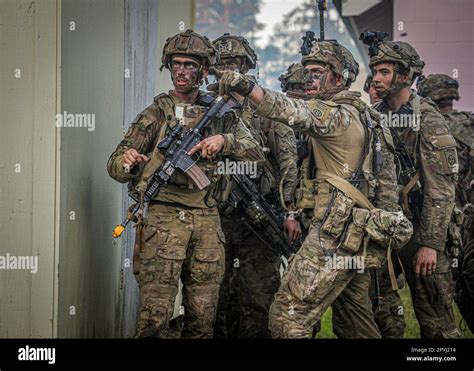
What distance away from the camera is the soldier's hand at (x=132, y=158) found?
5680mm

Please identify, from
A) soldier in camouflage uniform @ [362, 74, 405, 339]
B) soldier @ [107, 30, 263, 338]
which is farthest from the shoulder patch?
soldier in camouflage uniform @ [362, 74, 405, 339]

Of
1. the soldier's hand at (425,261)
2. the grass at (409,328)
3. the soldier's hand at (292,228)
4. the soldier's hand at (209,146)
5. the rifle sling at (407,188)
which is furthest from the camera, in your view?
the grass at (409,328)

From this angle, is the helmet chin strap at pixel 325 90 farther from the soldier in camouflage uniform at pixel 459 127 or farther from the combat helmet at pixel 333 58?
the soldier in camouflage uniform at pixel 459 127

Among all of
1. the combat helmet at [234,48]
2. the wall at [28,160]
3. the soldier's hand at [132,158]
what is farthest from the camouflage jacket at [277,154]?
the wall at [28,160]

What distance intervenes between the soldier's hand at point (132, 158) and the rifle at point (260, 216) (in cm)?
114

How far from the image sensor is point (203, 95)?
246 inches

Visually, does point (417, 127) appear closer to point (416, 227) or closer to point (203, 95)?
point (416, 227)

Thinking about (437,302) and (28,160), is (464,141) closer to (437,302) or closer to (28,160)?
(437,302)

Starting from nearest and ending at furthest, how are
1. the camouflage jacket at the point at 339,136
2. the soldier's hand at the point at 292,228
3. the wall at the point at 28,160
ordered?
the camouflage jacket at the point at 339,136 < the wall at the point at 28,160 < the soldier's hand at the point at 292,228

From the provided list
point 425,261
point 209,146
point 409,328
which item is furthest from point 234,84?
point 409,328

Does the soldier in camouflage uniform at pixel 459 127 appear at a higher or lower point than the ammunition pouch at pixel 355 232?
higher

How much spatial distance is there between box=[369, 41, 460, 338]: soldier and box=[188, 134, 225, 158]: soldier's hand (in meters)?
1.37

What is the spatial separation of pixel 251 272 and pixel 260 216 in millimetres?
469

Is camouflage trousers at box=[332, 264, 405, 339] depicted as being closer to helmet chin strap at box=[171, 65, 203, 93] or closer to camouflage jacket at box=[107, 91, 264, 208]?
camouflage jacket at box=[107, 91, 264, 208]
